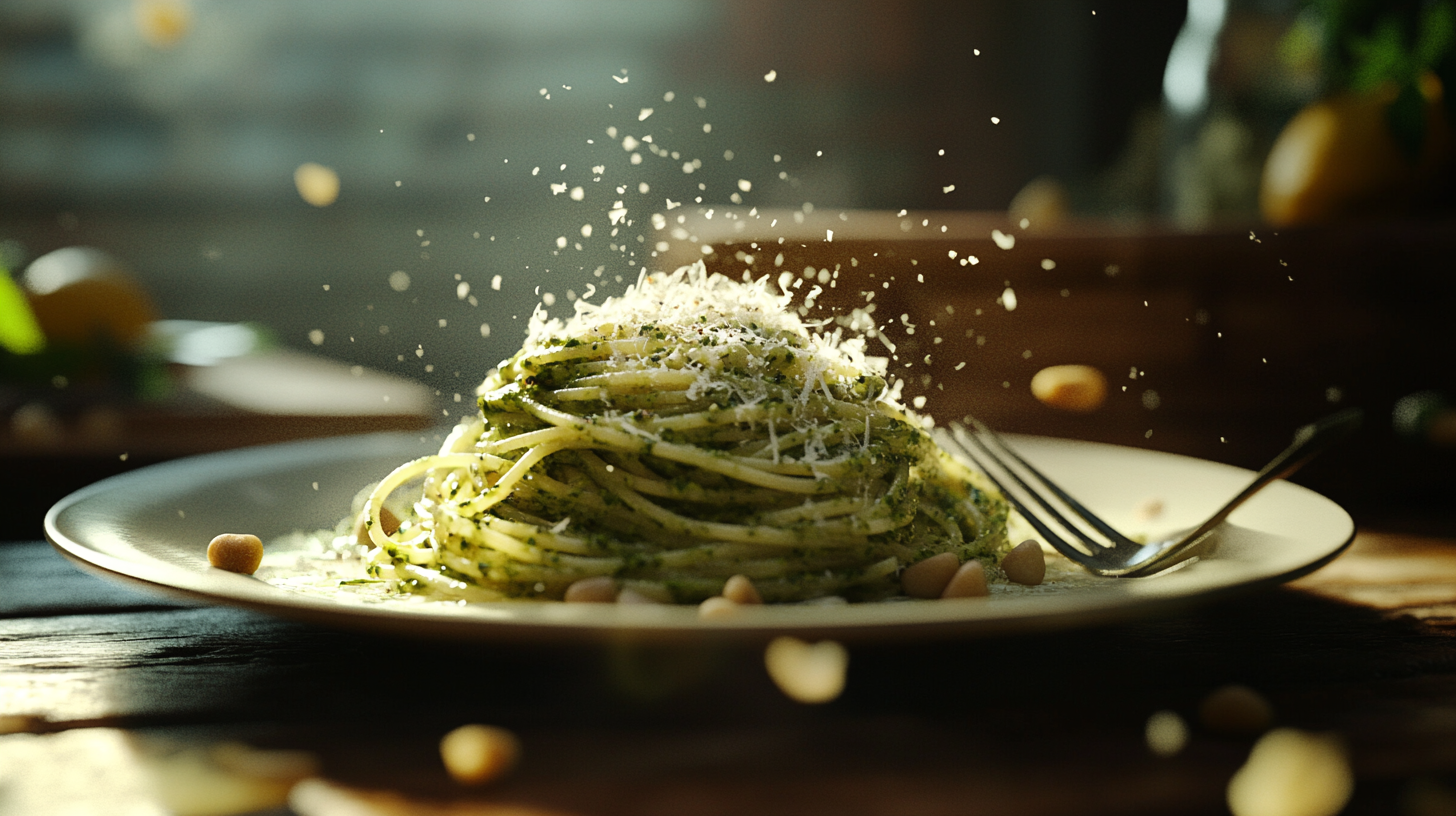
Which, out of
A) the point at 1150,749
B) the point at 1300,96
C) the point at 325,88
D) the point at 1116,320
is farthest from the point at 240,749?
the point at 325,88

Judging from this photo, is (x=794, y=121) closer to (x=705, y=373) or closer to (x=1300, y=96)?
(x=1300, y=96)

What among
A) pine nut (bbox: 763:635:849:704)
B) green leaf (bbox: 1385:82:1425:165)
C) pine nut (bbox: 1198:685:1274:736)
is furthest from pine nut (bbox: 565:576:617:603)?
green leaf (bbox: 1385:82:1425:165)

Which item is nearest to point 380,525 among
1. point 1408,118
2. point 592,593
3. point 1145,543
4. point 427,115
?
point 592,593

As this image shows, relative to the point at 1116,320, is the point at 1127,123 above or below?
above

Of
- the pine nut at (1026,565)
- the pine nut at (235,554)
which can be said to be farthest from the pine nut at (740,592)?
the pine nut at (235,554)

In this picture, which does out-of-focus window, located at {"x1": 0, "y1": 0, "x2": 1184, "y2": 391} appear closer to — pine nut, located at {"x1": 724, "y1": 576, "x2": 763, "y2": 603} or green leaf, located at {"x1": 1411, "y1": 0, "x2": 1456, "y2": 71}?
green leaf, located at {"x1": 1411, "y1": 0, "x2": 1456, "y2": 71}

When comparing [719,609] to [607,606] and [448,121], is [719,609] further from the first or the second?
[448,121]

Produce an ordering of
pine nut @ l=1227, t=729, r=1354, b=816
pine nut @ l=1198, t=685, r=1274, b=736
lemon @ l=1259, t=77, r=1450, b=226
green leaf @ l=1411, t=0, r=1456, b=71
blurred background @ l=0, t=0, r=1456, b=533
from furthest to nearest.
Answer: blurred background @ l=0, t=0, r=1456, b=533
lemon @ l=1259, t=77, r=1450, b=226
green leaf @ l=1411, t=0, r=1456, b=71
pine nut @ l=1198, t=685, r=1274, b=736
pine nut @ l=1227, t=729, r=1354, b=816

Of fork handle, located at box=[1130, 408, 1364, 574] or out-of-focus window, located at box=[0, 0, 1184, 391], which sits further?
out-of-focus window, located at box=[0, 0, 1184, 391]
